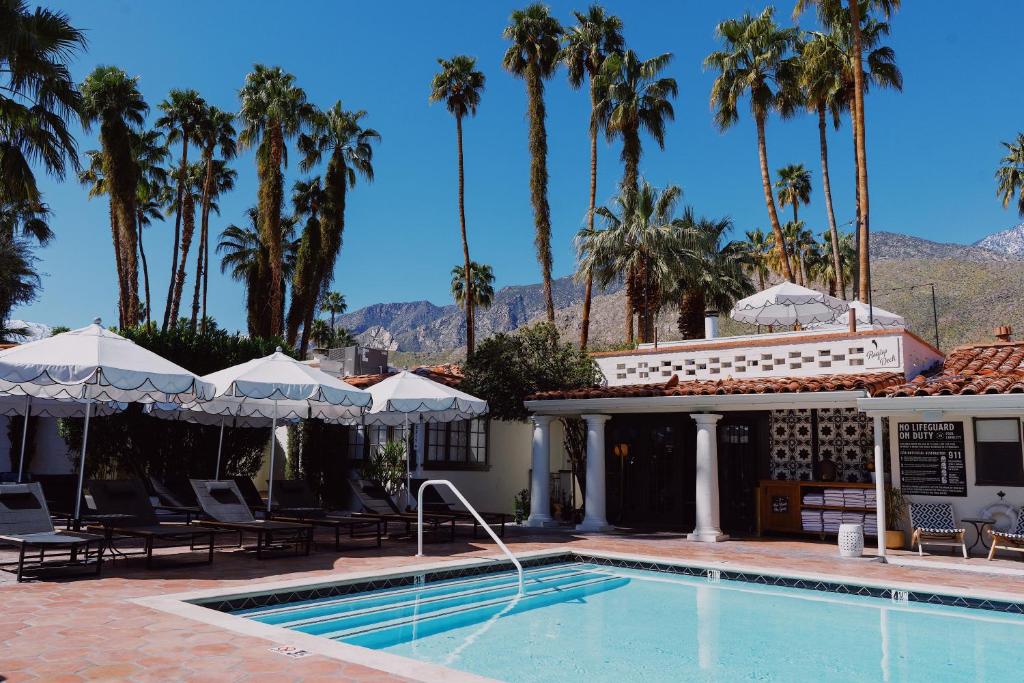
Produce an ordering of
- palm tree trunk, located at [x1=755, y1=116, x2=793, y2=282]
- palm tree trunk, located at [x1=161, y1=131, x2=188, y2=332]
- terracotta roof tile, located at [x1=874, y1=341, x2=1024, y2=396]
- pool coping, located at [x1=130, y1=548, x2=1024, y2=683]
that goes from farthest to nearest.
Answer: palm tree trunk, located at [x1=161, y1=131, x2=188, y2=332], palm tree trunk, located at [x1=755, y1=116, x2=793, y2=282], terracotta roof tile, located at [x1=874, y1=341, x2=1024, y2=396], pool coping, located at [x1=130, y1=548, x2=1024, y2=683]

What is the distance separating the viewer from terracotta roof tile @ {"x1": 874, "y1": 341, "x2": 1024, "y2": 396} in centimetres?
1111

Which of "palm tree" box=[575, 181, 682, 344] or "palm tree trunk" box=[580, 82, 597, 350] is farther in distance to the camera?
"palm tree trunk" box=[580, 82, 597, 350]

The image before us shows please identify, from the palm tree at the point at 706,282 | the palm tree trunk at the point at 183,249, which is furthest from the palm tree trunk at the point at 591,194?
the palm tree trunk at the point at 183,249

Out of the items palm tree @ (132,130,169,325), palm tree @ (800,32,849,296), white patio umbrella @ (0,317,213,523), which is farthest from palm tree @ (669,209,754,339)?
palm tree @ (132,130,169,325)

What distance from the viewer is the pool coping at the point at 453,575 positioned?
555 centimetres

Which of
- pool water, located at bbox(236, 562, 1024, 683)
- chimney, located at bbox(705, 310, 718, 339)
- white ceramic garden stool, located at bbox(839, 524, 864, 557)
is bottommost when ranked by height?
Answer: pool water, located at bbox(236, 562, 1024, 683)

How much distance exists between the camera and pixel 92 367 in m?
9.34

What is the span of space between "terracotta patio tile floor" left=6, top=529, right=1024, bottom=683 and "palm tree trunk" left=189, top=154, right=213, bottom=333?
24362mm

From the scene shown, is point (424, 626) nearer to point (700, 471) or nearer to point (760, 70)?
point (700, 471)

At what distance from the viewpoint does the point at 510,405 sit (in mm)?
17406

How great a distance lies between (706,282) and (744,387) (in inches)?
554

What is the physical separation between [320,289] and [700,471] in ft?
76.7

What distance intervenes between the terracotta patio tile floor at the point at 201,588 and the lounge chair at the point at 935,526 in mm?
295

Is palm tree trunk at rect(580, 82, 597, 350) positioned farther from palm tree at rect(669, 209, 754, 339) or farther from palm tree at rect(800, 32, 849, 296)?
palm tree at rect(800, 32, 849, 296)
